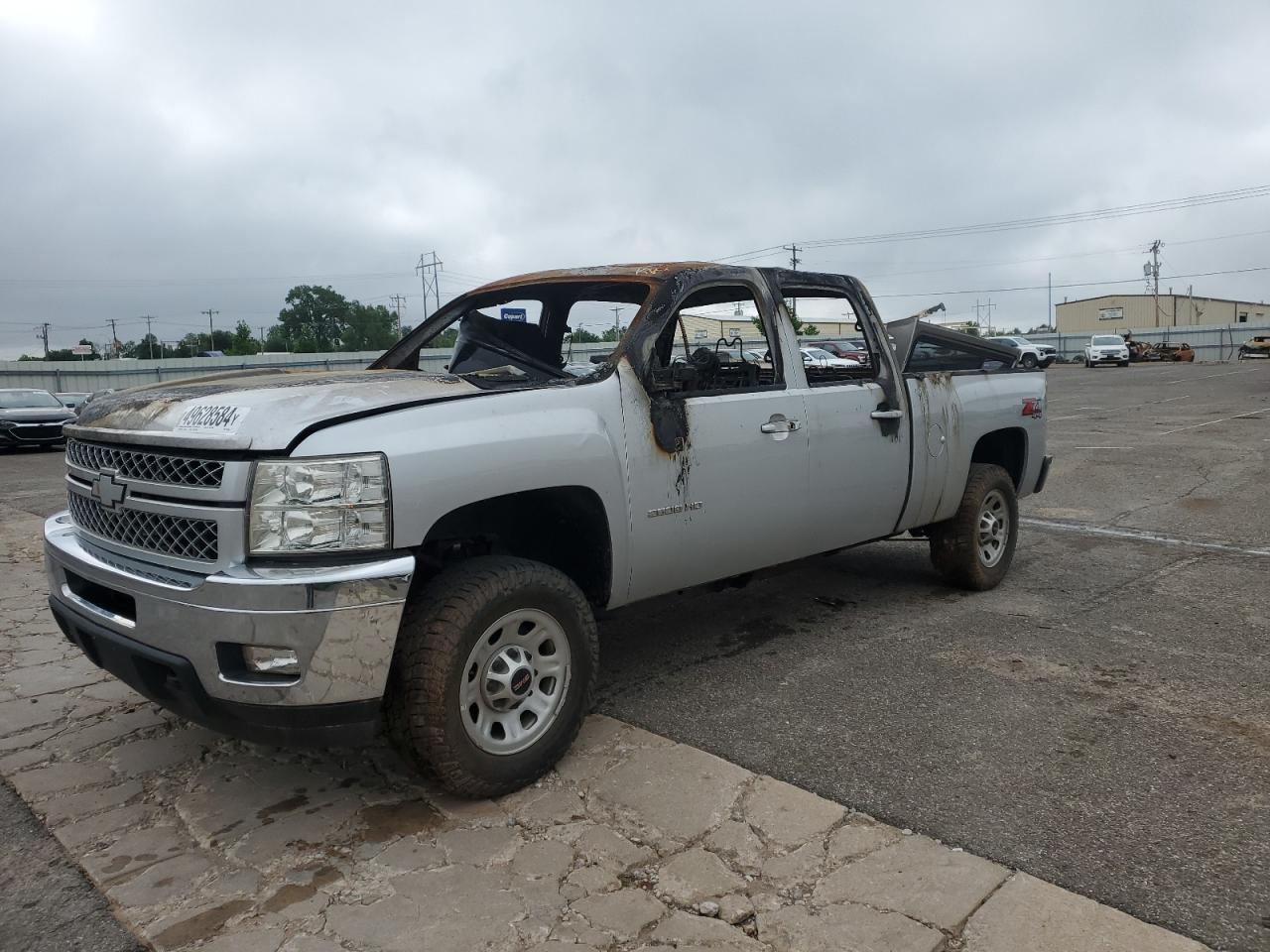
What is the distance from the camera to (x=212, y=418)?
3010 millimetres

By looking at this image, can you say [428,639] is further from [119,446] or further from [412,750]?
[119,446]

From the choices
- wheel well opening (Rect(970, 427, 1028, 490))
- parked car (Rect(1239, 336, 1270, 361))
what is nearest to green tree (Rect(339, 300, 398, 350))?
parked car (Rect(1239, 336, 1270, 361))

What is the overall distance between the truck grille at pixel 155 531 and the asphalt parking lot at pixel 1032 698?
6.03ft

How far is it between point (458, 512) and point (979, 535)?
3.54m

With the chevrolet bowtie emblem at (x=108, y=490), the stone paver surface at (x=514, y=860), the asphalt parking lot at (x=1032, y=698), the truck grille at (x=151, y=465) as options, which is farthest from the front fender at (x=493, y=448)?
the asphalt parking lot at (x=1032, y=698)

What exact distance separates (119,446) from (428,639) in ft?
4.12

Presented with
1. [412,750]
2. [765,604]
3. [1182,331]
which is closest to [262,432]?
[412,750]

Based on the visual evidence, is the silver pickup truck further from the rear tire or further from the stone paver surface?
the rear tire

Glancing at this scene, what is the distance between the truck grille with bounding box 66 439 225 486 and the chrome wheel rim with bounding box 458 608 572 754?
3.18ft

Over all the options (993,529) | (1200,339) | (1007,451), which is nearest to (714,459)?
(993,529)

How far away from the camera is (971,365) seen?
587cm

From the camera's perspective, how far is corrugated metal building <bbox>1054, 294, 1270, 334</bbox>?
90.1m

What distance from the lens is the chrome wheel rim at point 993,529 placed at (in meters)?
5.79

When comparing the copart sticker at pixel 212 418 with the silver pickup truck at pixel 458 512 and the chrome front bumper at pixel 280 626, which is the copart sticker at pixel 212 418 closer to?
the silver pickup truck at pixel 458 512
